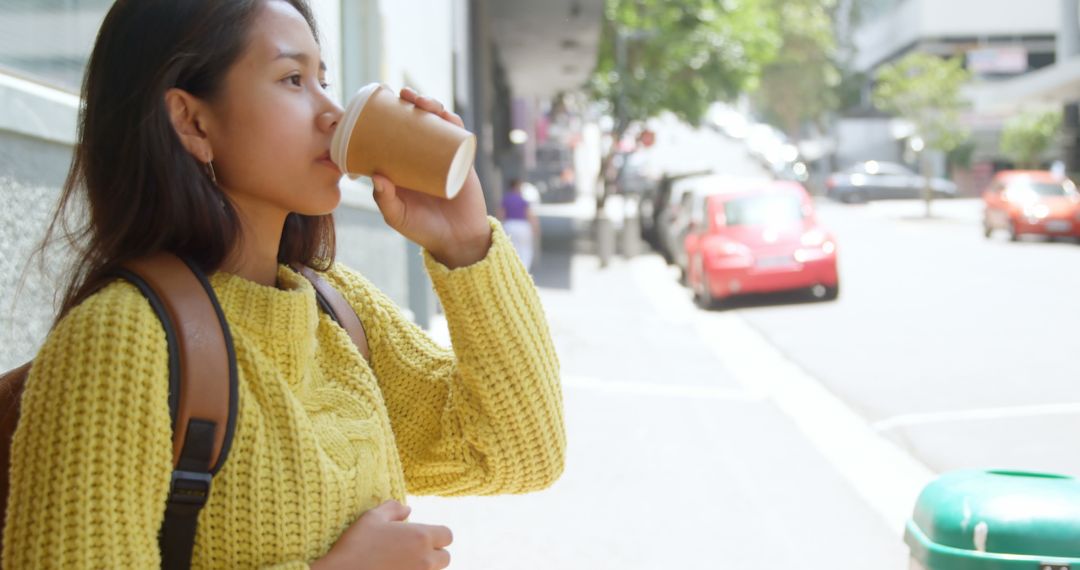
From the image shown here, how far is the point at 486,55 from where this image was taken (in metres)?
20.7

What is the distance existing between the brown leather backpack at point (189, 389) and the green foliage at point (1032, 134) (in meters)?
48.7

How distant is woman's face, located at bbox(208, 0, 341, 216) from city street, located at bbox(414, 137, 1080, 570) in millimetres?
3277

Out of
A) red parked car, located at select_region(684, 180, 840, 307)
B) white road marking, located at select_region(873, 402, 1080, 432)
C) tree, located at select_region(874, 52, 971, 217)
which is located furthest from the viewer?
tree, located at select_region(874, 52, 971, 217)

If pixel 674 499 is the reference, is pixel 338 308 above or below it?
above

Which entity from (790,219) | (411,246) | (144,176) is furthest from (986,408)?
(790,219)

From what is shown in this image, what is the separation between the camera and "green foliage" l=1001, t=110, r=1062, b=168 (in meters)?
46.6

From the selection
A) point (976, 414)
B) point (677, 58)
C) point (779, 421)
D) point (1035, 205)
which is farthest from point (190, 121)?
point (677, 58)

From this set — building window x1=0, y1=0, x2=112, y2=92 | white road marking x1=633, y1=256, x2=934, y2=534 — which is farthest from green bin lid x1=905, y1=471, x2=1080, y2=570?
white road marking x1=633, y1=256, x2=934, y2=534

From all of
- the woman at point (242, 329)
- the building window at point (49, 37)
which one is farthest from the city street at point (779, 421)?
the woman at point (242, 329)

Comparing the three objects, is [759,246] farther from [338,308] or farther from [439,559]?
[439,559]

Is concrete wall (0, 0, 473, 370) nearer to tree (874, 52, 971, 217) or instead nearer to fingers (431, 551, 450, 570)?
fingers (431, 551, 450, 570)

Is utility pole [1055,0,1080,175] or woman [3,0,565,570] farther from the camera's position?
utility pole [1055,0,1080,175]

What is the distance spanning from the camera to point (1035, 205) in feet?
86.5

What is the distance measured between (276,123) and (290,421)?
395 millimetres
